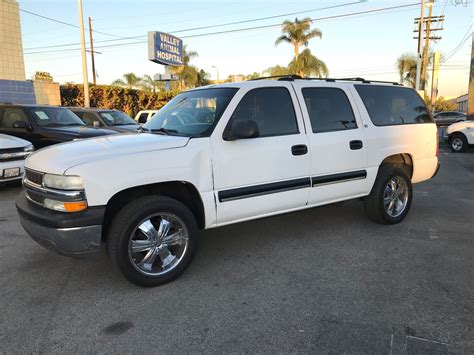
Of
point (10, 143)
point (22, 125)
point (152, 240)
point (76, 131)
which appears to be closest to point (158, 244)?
point (152, 240)

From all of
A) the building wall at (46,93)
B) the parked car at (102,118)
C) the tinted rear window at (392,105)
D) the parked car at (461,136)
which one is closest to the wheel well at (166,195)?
the tinted rear window at (392,105)

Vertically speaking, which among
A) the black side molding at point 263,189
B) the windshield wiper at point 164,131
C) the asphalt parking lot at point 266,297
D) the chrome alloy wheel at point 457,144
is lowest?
the asphalt parking lot at point 266,297

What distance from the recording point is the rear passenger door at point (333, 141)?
437 cm

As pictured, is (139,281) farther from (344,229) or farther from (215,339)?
(344,229)

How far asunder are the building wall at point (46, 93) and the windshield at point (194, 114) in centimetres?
1755

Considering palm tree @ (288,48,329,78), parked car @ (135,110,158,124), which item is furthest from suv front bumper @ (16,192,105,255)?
palm tree @ (288,48,329,78)

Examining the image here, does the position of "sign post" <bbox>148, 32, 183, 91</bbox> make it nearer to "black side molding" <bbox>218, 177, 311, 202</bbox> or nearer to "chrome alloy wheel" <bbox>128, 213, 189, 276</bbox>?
"black side molding" <bbox>218, 177, 311, 202</bbox>

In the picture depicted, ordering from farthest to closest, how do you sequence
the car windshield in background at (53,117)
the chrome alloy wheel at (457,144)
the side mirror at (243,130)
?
the chrome alloy wheel at (457,144) → the car windshield in background at (53,117) → the side mirror at (243,130)

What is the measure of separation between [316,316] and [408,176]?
3127mm

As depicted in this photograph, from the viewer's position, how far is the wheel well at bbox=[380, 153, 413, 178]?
17.1ft

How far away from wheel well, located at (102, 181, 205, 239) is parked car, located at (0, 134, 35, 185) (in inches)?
185

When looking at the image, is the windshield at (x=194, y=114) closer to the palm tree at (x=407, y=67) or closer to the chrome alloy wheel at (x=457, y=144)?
the chrome alloy wheel at (x=457, y=144)

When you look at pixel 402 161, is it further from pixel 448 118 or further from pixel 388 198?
pixel 448 118

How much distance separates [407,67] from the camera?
4084cm
